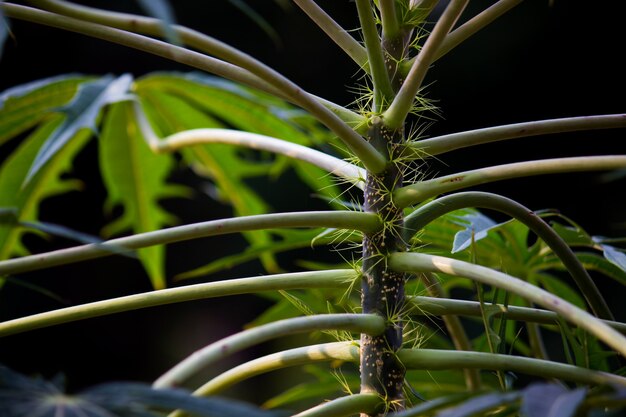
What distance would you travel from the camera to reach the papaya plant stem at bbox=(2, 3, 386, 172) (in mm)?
326

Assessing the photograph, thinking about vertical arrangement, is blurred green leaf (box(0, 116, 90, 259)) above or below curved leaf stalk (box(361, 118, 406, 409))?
above

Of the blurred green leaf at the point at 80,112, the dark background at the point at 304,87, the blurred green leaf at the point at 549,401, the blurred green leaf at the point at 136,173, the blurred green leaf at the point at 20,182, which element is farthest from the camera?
the dark background at the point at 304,87

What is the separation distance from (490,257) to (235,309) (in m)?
2.09

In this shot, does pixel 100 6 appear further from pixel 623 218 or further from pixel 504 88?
pixel 623 218

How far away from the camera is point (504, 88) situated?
2.31 metres

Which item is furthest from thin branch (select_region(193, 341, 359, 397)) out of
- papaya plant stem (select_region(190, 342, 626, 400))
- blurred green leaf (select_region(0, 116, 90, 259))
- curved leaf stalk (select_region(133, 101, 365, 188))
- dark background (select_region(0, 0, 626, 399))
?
dark background (select_region(0, 0, 626, 399))

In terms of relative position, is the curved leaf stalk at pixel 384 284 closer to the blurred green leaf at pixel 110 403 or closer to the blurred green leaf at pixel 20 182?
the blurred green leaf at pixel 110 403

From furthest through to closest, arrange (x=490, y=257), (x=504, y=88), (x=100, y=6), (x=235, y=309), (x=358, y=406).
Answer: (x=235, y=309)
(x=504, y=88)
(x=100, y=6)
(x=490, y=257)
(x=358, y=406)

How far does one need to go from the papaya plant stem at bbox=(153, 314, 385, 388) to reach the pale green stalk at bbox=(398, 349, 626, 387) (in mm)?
32

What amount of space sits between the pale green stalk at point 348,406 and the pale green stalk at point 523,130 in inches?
5.3

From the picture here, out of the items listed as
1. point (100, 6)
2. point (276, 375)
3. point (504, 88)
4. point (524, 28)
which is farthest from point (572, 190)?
point (100, 6)

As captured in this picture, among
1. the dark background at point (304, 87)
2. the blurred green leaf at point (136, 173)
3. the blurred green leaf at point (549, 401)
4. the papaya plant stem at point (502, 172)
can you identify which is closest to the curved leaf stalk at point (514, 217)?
the papaya plant stem at point (502, 172)

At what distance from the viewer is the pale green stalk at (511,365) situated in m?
0.30

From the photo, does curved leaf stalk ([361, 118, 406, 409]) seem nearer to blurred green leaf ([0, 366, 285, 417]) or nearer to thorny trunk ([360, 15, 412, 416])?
thorny trunk ([360, 15, 412, 416])
